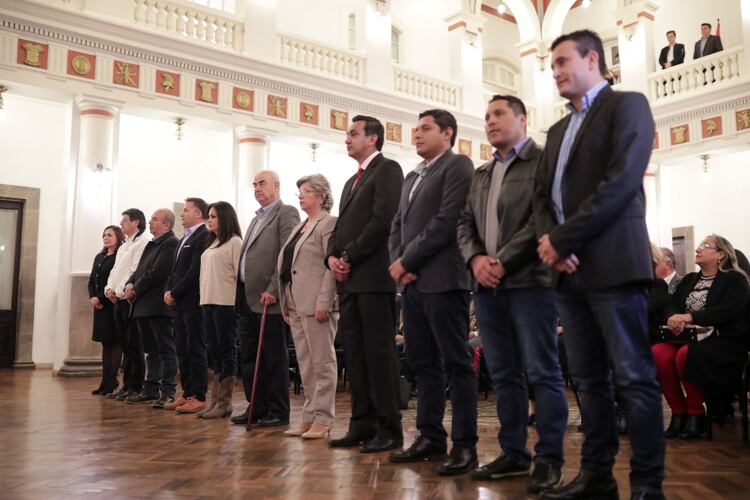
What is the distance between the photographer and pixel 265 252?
172 inches

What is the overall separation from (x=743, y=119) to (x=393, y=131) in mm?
6076

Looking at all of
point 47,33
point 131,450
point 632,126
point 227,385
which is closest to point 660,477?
point 632,126

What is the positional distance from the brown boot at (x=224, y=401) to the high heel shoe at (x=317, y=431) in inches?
46.0

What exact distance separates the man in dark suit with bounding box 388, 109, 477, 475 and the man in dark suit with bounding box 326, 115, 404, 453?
0.23 metres

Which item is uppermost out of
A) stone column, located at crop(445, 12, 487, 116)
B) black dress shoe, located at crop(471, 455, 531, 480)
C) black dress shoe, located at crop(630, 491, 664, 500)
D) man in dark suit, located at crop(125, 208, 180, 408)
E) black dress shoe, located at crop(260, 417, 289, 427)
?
stone column, located at crop(445, 12, 487, 116)

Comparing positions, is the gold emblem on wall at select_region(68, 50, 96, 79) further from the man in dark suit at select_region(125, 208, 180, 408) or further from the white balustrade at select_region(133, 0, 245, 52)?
the man in dark suit at select_region(125, 208, 180, 408)

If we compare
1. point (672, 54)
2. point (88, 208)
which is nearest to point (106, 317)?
point (88, 208)

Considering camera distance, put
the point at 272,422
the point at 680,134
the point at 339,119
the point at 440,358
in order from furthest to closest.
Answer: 1. the point at 680,134
2. the point at 339,119
3. the point at 272,422
4. the point at 440,358

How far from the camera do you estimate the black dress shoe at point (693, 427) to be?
12.4 ft

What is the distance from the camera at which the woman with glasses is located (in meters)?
3.79

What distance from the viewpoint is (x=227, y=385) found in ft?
15.5

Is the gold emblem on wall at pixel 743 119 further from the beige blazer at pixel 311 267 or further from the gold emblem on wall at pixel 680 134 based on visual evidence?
the beige blazer at pixel 311 267

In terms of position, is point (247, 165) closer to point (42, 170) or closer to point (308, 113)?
point (308, 113)

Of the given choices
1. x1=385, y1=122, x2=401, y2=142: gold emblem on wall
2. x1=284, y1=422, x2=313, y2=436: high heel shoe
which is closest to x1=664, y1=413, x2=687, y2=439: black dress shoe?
x1=284, y1=422, x2=313, y2=436: high heel shoe
